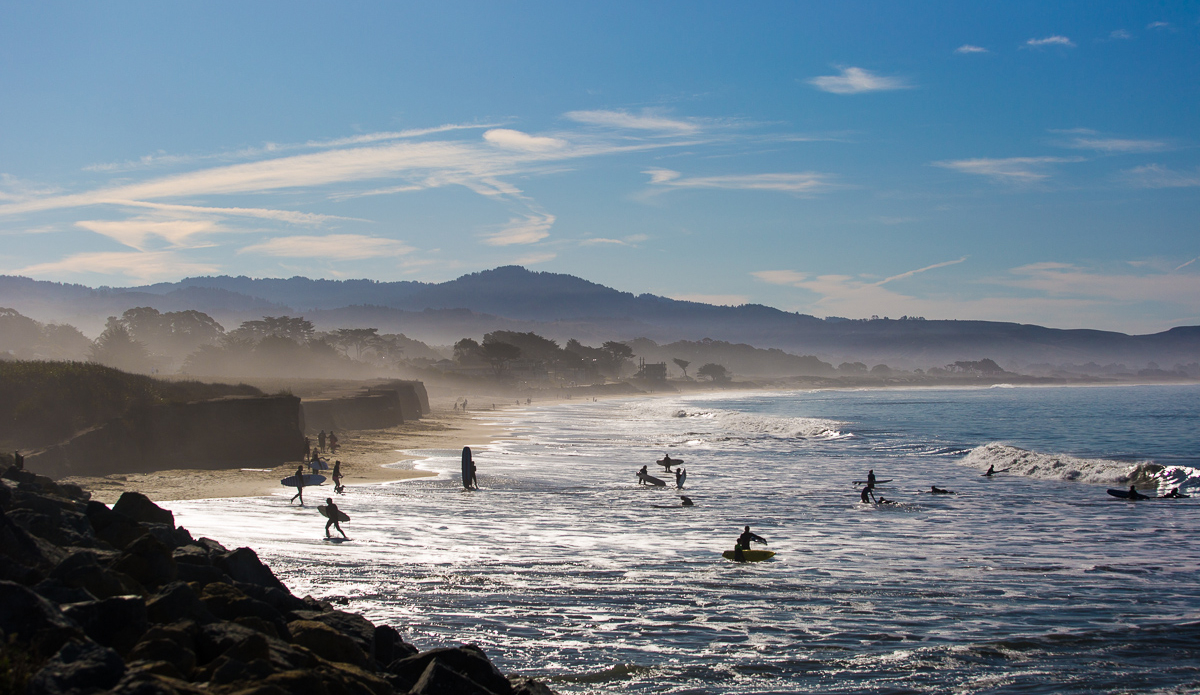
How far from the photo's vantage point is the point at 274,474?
2686 centimetres

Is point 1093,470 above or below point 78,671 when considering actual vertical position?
below

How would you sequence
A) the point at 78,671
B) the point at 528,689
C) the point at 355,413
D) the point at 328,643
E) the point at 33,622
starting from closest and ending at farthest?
the point at 78,671 → the point at 33,622 → the point at 328,643 → the point at 528,689 → the point at 355,413

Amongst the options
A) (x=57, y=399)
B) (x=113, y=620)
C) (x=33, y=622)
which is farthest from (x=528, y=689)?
(x=57, y=399)

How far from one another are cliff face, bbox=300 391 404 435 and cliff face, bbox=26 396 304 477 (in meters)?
10.1

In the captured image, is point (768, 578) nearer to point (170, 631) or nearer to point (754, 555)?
point (754, 555)

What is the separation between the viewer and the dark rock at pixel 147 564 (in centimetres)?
827

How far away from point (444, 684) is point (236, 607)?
2.20 meters

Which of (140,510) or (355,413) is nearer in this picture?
(140,510)

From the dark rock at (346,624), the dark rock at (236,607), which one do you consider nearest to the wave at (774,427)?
the dark rock at (346,624)

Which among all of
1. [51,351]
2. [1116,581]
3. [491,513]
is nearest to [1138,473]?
[1116,581]

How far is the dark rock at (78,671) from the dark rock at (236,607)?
2.24 meters

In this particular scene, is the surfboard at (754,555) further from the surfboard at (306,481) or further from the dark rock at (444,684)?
the surfboard at (306,481)

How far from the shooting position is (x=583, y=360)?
650ft

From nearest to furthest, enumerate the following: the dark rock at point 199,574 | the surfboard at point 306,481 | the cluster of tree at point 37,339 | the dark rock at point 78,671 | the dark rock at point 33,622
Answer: the dark rock at point 78,671 < the dark rock at point 33,622 < the dark rock at point 199,574 < the surfboard at point 306,481 < the cluster of tree at point 37,339
